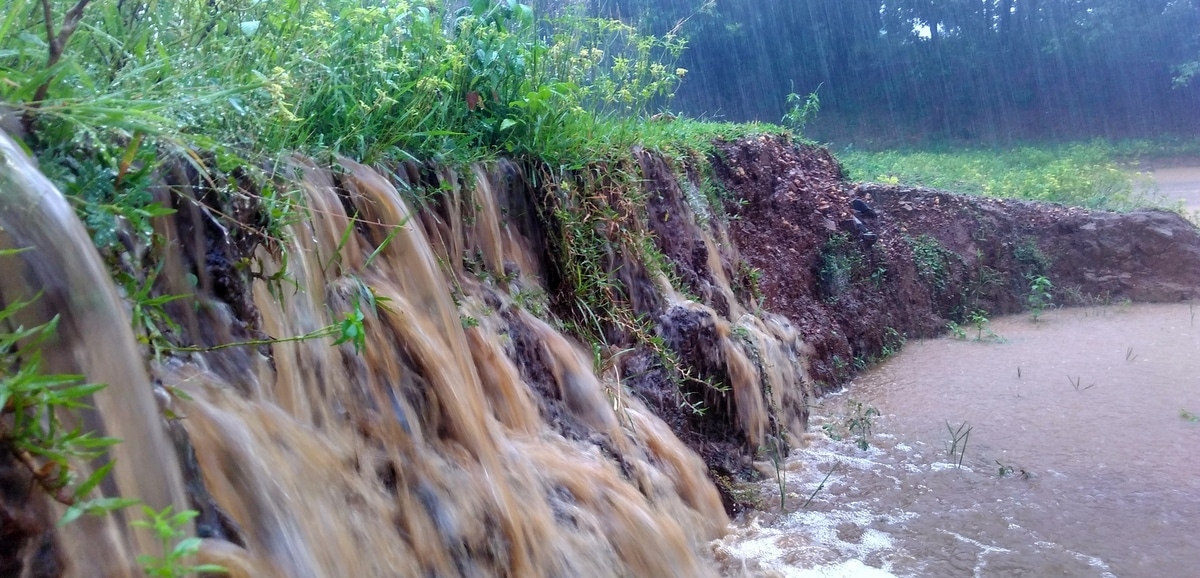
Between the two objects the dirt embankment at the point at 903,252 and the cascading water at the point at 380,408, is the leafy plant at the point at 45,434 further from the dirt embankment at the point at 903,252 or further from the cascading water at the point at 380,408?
the dirt embankment at the point at 903,252

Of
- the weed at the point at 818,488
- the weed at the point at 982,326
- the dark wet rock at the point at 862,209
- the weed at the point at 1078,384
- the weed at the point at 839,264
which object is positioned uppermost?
the dark wet rock at the point at 862,209

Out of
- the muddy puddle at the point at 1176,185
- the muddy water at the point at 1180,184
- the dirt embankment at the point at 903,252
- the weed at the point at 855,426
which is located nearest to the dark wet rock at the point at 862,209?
the dirt embankment at the point at 903,252

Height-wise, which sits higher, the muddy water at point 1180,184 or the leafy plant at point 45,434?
the leafy plant at point 45,434

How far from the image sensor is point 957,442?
5.10m

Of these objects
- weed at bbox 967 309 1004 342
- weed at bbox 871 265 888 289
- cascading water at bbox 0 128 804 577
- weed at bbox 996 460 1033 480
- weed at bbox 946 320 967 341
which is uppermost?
cascading water at bbox 0 128 804 577

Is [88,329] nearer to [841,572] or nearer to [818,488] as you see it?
[841,572]

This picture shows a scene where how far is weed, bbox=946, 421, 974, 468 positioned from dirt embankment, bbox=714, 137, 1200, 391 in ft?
4.58

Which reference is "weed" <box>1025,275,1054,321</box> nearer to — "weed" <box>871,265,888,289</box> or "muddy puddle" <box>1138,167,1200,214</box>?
"weed" <box>871,265,888,289</box>

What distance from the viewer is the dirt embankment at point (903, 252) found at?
24.1 feet

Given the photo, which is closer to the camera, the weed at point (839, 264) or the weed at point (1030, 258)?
the weed at point (839, 264)

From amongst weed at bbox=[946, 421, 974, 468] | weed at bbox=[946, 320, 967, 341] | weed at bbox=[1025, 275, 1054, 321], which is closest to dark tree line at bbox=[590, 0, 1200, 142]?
weed at bbox=[1025, 275, 1054, 321]

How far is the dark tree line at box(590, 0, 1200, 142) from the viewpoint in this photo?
18578mm

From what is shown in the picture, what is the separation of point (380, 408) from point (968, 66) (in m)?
19.9

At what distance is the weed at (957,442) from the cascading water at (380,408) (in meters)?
1.52
